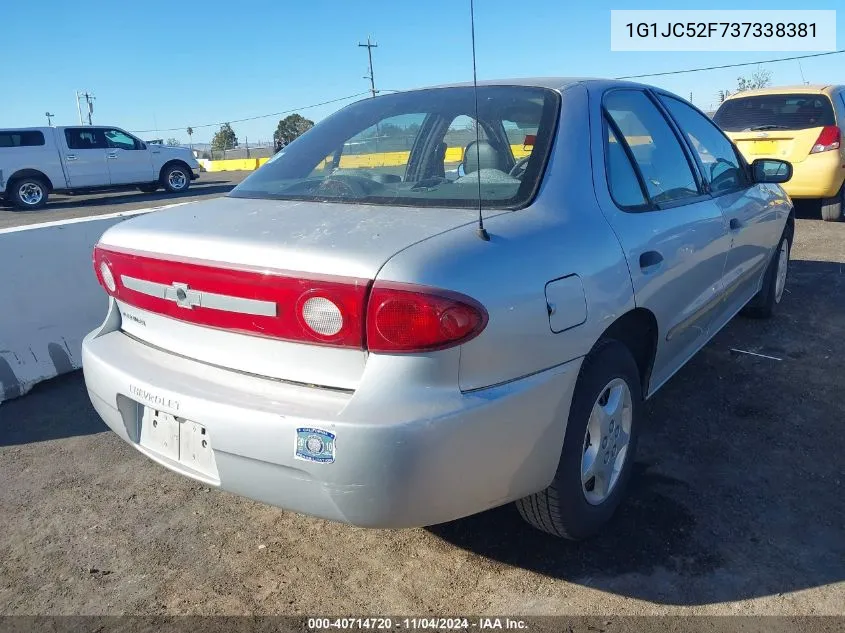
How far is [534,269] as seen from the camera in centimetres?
193

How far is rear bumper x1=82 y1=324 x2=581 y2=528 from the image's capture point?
1.73 m

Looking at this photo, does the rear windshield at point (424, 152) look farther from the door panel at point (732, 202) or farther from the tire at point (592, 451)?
the door panel at point (732, 202)

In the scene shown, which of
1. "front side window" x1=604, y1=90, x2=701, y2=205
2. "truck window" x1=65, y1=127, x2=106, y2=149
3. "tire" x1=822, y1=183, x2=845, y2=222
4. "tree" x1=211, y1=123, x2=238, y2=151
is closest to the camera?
"front side window" x1=604, y1=90, x2=701, y2=205

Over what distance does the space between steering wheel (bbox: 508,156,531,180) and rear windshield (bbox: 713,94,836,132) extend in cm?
699

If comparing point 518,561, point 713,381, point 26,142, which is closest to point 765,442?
point 713,381

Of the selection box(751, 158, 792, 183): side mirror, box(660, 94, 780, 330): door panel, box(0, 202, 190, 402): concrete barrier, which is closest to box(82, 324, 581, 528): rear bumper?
box(660, 94, 780, 330): door panel

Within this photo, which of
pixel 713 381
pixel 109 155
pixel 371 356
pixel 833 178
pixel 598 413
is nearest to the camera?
pixel 371 356

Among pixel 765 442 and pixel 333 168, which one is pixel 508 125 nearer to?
pixel 333 168

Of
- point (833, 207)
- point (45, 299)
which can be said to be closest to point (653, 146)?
point (45, 299)

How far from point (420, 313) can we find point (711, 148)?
2.69 metres

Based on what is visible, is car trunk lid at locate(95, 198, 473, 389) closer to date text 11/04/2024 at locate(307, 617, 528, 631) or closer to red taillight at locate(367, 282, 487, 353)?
red taillight at locate(367, 282, 487, 353)

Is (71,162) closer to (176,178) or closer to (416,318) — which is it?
(176,178)

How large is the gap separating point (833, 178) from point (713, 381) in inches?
228

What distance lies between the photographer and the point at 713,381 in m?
3.76
